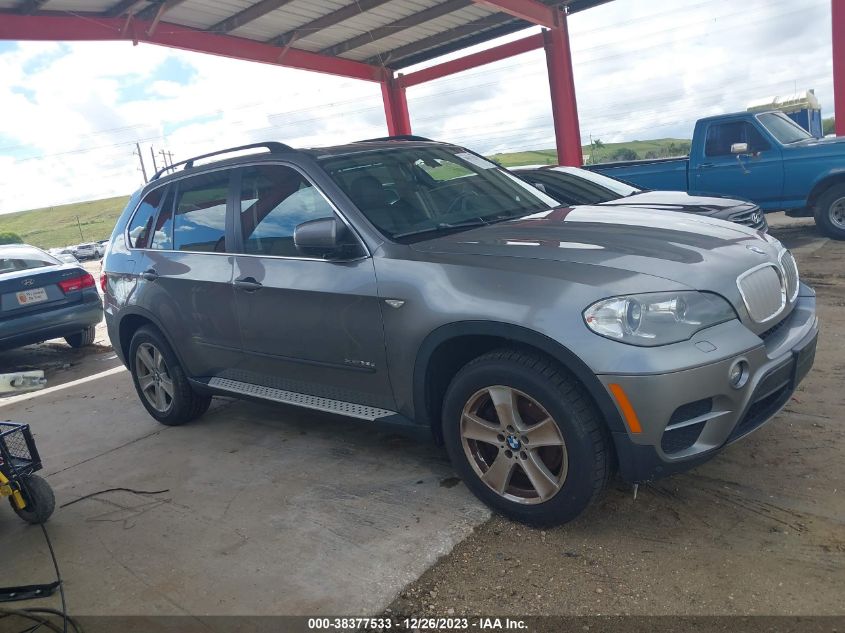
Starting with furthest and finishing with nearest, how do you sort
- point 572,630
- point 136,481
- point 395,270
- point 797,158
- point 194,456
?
point 797,158 < point 194,456 < point 136,481 < point 395,270 < point 572,630

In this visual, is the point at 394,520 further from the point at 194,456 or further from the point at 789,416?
the point at 789,416

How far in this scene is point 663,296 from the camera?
2.66 meters

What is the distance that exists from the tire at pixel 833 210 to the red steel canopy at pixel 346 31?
6167 mm

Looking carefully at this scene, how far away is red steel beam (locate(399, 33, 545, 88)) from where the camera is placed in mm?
14750

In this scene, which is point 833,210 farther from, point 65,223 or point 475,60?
Result: point 65,223

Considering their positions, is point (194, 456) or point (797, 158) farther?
point (797, 158)

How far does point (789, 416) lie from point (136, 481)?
12.4 feet

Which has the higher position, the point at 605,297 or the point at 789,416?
the point at 605,297

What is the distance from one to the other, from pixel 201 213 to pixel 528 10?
10.6m

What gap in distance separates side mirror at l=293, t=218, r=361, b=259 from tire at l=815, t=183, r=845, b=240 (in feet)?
27.8

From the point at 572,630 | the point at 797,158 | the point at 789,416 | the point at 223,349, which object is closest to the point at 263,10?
the point at 797,158

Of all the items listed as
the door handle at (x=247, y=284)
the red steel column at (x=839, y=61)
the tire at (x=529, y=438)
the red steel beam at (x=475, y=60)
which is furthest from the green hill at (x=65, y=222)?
the tire at (x=529, y=438)

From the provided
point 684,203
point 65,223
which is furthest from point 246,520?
point 65,223

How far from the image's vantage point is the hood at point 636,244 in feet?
9.26
